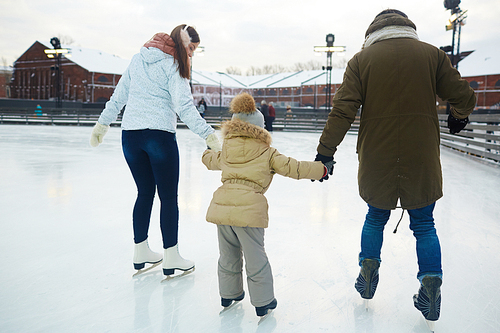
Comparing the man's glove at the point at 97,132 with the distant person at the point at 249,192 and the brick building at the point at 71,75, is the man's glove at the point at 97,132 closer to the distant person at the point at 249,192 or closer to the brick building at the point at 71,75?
the distant person at the point at 249,192

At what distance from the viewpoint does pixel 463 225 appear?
330cm

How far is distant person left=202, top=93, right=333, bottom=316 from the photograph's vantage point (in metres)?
1.70

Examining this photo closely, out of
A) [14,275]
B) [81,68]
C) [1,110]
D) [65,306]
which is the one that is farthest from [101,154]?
[81,68]

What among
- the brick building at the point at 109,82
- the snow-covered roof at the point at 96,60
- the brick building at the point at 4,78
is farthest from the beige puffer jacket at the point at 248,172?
the brick building at the point at 4,78

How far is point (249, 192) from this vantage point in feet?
5.58

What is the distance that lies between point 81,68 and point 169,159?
39.8 m

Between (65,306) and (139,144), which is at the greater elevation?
(139,144)

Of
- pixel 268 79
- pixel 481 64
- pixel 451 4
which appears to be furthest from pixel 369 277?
pixel 268 79

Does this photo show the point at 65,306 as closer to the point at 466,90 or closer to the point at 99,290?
the point at 99,290

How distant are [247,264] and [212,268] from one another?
2.22 ft

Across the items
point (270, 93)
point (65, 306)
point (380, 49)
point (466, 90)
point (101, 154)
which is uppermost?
point (270, 93)

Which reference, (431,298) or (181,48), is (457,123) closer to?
(431,298)

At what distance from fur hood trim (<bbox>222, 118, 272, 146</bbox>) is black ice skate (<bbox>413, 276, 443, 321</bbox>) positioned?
97cm

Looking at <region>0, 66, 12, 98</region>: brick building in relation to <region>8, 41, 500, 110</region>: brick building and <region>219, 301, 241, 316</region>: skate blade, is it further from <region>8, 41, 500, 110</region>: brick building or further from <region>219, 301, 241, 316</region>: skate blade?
<region>219, 301, 241, 316</region>: skate blade
